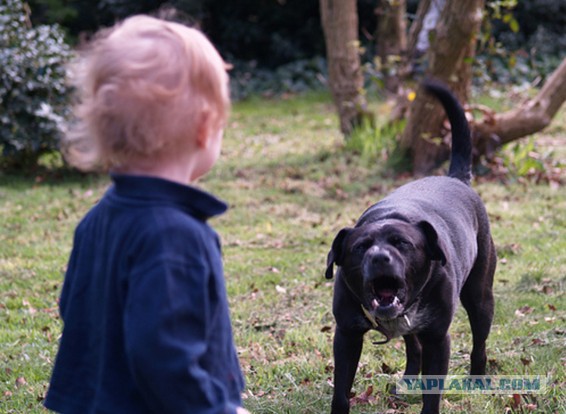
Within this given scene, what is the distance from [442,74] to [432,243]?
5.73 metres

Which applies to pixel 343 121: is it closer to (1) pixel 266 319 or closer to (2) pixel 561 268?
(2) pixel 561 268

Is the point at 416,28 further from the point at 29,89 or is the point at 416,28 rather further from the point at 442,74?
the point at 29,89

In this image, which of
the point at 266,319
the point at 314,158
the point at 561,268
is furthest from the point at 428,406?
the point at 314,158

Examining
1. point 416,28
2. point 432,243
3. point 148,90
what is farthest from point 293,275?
point 416,28

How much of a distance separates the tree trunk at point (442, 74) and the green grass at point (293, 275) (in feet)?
1.62

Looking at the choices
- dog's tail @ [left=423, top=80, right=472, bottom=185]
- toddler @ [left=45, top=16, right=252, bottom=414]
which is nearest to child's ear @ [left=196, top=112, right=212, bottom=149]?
toddler @ [left=45, top=16, right=252, bottom=414]

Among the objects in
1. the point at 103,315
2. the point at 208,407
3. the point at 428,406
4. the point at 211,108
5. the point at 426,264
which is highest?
the point at 211,108

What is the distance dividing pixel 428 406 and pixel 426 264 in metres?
0.67

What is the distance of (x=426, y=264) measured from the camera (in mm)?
3285

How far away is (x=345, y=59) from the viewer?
34.6ft

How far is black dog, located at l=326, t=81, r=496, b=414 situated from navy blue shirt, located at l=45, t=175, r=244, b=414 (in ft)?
4.20

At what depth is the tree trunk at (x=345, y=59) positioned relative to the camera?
10.5 meters

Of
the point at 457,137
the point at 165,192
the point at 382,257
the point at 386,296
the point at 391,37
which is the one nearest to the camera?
the point at 165,192

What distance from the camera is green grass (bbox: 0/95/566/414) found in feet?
13.6
